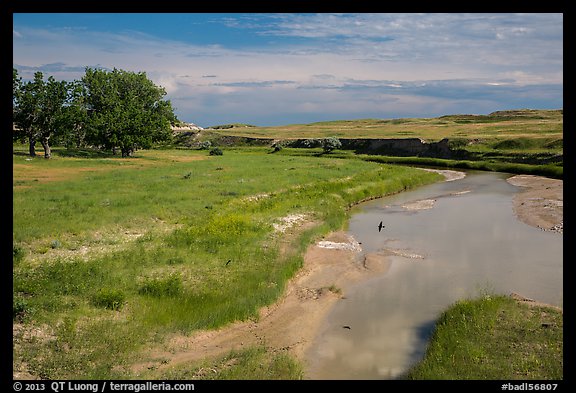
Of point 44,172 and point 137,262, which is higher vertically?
point 44,172

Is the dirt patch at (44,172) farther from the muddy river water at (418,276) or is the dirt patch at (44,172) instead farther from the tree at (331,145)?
the tree at (331,145)

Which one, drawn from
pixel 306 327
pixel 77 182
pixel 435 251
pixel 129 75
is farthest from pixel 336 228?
pixel 129 75

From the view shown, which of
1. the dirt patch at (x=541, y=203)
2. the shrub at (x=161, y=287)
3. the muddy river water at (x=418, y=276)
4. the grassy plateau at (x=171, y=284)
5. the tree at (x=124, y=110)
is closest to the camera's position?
the grassy plateau at (x=171, y=284)

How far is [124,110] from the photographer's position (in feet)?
239

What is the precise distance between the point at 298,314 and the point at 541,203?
33787 mm

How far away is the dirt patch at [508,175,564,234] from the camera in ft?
109

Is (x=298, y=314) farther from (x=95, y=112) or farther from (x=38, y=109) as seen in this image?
(x=95, y=112)

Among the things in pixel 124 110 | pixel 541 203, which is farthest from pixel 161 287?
pixel 124 110

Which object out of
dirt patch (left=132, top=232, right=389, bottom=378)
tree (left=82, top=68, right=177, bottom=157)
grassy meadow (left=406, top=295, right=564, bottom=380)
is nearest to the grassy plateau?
grassy meadow (left=406, top=295, right=564, bottom=380)

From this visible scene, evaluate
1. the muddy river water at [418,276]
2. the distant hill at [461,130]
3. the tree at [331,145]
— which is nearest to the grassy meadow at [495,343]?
the muddy river water at [418,276]

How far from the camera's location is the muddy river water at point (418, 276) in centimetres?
1397

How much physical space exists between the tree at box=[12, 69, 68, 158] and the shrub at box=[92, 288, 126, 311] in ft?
161

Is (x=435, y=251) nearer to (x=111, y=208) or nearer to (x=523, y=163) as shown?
(x=111, y=208)

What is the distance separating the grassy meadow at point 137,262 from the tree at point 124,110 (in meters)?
27.8
